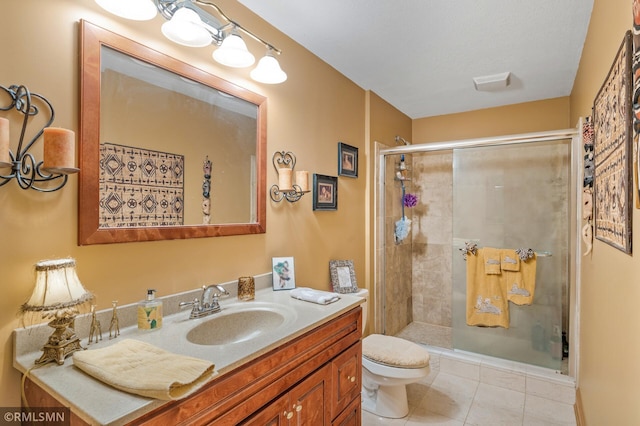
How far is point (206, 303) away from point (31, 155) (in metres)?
0.82

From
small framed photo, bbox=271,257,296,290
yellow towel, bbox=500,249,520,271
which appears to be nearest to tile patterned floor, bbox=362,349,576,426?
yellow towel, bbox=500,249,520,271

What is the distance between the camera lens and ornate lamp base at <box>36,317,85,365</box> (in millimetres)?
957

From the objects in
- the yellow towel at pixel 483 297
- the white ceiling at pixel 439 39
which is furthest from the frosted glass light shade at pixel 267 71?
the yellow towel at pixel 483 297

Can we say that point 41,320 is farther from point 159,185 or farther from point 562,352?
point 562,352

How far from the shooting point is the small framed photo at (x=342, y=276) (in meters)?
2.39

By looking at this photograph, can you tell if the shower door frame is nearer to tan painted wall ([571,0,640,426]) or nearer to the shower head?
tan painted wall ([571,0,640,426])

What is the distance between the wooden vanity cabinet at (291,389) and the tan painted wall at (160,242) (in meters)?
0.39

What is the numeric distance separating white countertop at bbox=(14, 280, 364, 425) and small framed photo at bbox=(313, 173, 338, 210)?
0.83 metres

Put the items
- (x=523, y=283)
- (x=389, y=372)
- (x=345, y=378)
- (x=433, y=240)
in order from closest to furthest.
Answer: (x=345, y=378), (x=389, y=372), (x=523, y=283), (x=433, y=240)

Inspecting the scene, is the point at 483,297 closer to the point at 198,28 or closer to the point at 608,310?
the point at 608,310

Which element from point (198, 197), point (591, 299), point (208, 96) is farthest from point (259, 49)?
point (591, 299)

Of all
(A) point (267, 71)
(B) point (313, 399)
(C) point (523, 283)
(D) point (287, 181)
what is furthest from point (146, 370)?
(C) point (523, 283)

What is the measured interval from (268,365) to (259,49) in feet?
5.29

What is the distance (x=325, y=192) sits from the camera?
2344mm
